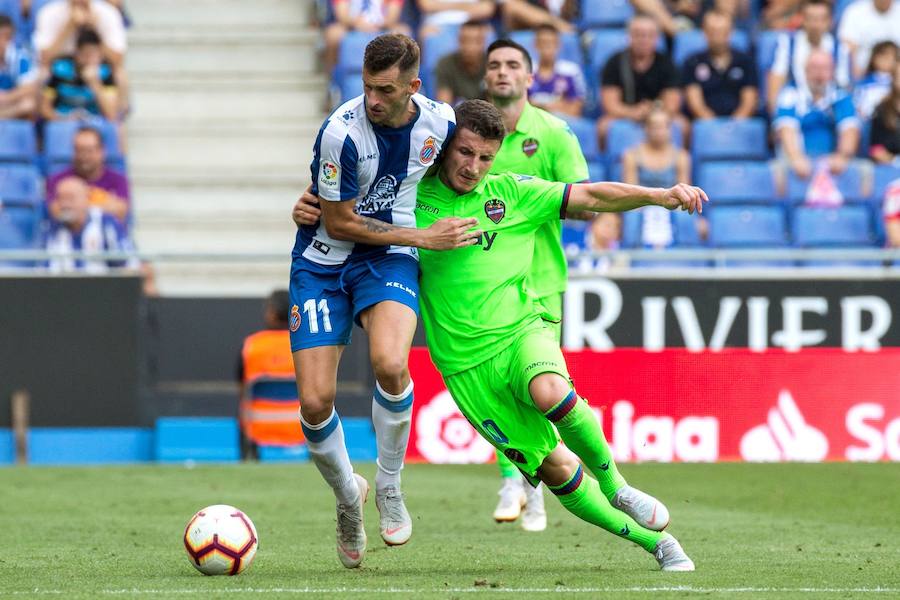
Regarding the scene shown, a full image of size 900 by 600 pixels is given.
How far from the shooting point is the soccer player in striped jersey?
664 cm

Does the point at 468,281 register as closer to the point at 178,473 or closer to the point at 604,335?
the point at 178,473

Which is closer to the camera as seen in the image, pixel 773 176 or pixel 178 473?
pixel 178 473

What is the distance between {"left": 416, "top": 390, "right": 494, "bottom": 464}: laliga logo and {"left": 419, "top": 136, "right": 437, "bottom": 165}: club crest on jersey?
6.60 m

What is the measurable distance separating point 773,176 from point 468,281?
9.33 metres

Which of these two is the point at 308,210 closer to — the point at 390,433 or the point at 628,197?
the point at 390,433

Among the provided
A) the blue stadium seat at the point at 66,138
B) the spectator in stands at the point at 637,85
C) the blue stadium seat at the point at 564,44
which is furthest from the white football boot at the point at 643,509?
the blue stadium seat at the point at 564,44

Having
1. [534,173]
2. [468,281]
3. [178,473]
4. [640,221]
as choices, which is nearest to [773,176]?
[640,221]

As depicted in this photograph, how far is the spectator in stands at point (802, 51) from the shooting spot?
16188 millimetres

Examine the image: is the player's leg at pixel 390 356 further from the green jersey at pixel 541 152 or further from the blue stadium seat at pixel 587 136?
the blue stadium seat at pixel 587 136

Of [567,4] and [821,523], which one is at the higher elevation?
[567,4]

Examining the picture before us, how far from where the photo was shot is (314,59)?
18172 mm

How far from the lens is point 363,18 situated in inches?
658

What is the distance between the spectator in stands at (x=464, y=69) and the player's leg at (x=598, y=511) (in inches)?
325

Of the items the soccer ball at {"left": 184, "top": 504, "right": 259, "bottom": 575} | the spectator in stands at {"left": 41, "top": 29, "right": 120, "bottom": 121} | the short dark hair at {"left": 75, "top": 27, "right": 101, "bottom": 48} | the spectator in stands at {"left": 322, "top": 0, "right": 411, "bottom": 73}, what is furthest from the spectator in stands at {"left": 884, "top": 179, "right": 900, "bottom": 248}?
the soccer ball at {"left": 184, "top": 504, "right": 259, "bottom": 575}
